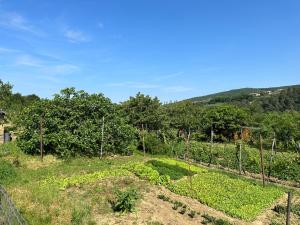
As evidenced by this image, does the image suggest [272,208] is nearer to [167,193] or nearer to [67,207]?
[167,193]

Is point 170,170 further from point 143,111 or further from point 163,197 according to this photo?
point 143,111

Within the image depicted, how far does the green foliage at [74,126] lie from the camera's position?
60.4ft

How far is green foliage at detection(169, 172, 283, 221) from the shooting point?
11836 mm

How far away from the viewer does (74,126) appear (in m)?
19.3

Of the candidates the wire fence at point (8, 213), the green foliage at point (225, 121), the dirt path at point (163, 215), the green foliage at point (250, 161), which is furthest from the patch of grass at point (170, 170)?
the green foliage at point (225, 121)

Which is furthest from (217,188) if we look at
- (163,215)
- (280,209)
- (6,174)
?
(6,174)

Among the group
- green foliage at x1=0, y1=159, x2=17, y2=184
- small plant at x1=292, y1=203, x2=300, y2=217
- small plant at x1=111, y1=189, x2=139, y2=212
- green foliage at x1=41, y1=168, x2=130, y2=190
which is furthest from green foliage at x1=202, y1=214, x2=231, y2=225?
green foliage at x1=0, y1=159, x2=17, y2=184

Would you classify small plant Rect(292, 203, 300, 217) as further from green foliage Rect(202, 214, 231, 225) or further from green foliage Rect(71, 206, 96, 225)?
green foliage Rect(71, 206, 96, 225)

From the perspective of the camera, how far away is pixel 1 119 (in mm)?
33000

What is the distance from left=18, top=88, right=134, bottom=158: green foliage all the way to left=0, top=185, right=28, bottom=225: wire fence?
9729 millimetres

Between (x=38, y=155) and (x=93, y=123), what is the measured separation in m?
3.64

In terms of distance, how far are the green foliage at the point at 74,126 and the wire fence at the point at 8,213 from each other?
9.73 metres

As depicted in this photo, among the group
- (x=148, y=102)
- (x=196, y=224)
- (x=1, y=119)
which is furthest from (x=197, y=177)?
(x=1, y=119)

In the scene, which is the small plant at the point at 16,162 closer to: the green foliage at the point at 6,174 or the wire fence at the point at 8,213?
the green foliage at the point at 6,174
